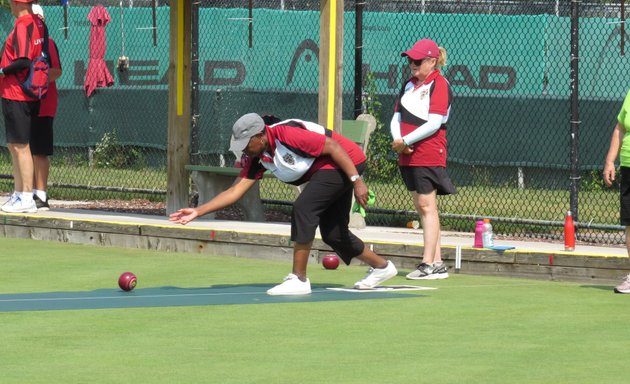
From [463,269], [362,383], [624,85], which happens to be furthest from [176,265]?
[624,85]

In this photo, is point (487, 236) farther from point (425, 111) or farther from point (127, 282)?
point (127, 282)

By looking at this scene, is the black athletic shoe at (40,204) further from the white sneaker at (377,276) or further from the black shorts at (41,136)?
the white sneaker at (377,276)

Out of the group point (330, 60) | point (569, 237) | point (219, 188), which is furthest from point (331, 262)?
point (219, 188)

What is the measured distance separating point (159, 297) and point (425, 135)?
2.38 meters

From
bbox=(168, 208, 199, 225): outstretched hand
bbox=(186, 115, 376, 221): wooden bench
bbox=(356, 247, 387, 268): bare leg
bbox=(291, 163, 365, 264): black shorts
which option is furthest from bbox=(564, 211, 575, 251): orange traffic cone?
bbox=(186, 115, 376, 221): wooden bench

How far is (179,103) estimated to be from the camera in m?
15.1

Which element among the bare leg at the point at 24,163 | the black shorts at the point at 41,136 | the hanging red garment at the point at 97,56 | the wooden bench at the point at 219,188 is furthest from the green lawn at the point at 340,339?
the hanging red garment at the point at 97,56

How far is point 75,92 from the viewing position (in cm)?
2009

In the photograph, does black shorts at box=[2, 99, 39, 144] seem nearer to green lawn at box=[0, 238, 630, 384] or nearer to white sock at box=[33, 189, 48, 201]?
white sock at box=[33, 189, 48, 201]

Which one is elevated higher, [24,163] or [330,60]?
[330,60]

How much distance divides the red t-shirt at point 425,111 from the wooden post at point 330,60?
2.60m

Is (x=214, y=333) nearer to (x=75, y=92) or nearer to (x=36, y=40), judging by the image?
(x=36, y=40)

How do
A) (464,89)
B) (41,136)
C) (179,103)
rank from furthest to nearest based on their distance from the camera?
(464,89) < (179,103) < (41,136)

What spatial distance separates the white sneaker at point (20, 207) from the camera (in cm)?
1474
